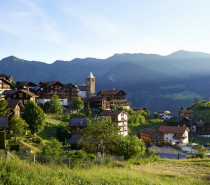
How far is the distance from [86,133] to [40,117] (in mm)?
20819

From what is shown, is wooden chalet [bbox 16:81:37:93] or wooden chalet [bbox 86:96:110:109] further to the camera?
wooden chalet [bbox 86:96:110:109]

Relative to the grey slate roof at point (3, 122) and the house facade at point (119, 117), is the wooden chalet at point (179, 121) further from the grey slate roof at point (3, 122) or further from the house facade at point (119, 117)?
the grey slate roof at point (3, 122)

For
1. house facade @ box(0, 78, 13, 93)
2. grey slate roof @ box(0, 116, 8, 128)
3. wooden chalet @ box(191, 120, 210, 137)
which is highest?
house facade @ box(0, 78, 13, 93)

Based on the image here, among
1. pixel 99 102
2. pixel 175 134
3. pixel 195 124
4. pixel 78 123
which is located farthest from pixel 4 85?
pixel 195 124

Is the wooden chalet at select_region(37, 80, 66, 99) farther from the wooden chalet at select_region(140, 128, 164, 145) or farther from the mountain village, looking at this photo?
the wooden chalet at select_region(140, 128, 164, 145)

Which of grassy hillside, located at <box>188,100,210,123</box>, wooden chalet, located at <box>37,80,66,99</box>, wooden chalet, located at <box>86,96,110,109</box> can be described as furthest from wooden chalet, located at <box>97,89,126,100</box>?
grassy hillside, located at <box>188,100,210,123</box>

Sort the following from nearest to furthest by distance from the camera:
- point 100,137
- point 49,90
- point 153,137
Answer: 1. point 100,137
2. point 153,137
3. point 49,90

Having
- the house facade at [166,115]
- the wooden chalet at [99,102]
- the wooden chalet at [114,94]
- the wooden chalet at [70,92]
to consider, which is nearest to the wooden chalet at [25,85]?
the wooden chalet at [70,92]

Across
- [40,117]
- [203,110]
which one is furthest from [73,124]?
[203,110]

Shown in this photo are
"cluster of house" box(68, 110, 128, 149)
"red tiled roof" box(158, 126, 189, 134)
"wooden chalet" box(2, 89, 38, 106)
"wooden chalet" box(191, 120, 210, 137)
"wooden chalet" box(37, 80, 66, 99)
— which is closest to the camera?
"cluster of house" box(68, 110, 128, 149)

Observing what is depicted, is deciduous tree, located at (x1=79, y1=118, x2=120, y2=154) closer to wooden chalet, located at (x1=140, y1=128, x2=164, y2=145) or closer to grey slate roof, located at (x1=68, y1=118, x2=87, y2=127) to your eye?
grey slate roof, located at (x1=68, y1=118, x2=87, y2=127)

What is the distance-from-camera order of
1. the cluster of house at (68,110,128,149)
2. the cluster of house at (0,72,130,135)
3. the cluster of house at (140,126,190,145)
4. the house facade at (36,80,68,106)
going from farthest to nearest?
the house facade at (36,80,68,106)
the cluster of house at (140,126,190,145)
the cluster of house at (0,72,130,135)
the cluster of house at (68,110,128,149)

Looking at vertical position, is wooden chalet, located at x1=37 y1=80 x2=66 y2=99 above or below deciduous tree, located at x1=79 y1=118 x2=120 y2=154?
above

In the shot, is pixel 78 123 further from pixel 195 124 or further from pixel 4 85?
pixel 195 124
